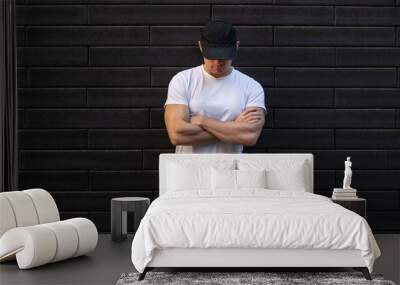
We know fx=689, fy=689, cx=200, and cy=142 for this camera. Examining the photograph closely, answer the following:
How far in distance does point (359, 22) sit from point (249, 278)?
332 centimetres

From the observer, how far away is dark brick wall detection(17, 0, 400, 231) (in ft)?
22.1

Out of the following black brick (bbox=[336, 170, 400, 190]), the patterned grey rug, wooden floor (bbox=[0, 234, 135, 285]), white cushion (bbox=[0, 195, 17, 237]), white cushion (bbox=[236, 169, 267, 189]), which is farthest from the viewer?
black brick (bbox=[336, 170, 400, 190])

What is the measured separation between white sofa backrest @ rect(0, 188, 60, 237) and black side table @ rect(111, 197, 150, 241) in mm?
687

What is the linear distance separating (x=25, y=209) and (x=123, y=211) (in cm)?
110

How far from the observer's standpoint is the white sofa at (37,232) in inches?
191

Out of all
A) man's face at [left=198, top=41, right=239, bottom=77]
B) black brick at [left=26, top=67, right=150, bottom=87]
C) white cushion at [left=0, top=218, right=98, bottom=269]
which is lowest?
white cushion at [left=0, top=218, right=98, bottom=269]

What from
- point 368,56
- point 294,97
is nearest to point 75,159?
point 294,97

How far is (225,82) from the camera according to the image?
6.25 meters

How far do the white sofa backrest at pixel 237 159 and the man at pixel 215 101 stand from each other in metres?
0.12

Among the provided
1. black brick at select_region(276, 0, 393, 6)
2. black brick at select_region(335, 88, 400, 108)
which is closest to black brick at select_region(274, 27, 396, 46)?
black brick at select_region(276, 0, 393, 6)

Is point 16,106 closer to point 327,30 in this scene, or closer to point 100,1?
point 100,1

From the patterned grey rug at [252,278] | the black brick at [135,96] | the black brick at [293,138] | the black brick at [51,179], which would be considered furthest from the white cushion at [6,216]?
the black brick at [293,138]

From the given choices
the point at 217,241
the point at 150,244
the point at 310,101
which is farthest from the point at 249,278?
the point at 310,101

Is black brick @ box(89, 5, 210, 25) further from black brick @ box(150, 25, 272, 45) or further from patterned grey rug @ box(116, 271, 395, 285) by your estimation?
patterned grey rug @ box(116, 271, 395, 285)
